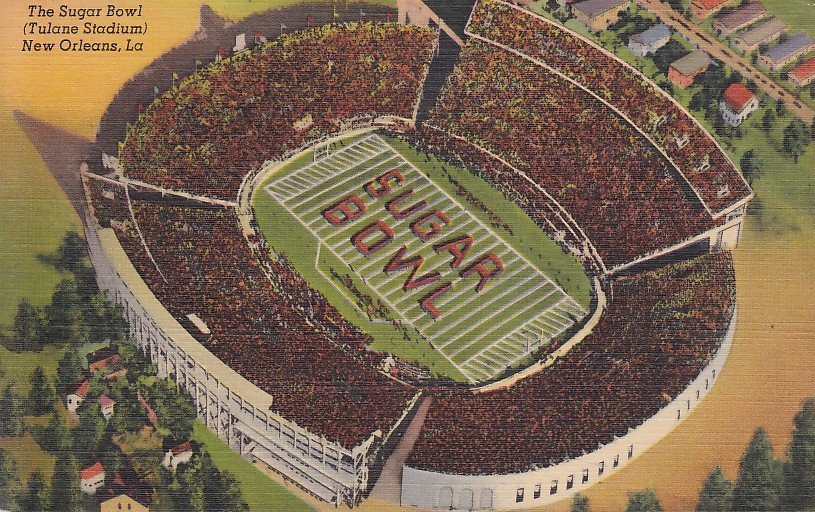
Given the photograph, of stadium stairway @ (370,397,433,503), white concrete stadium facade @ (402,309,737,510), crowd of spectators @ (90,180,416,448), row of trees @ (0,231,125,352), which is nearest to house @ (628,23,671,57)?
white concrete stadium facade @ (402,309,737,510)

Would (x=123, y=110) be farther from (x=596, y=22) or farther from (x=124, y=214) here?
(x=596, y=22)

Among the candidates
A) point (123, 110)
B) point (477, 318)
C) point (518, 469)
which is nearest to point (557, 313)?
point (477, 318)

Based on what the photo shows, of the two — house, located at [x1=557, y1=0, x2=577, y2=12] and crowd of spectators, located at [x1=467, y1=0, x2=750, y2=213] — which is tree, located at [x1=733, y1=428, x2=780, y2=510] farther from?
house, located at [x1=557, y1=0, x2=577, y2=12]

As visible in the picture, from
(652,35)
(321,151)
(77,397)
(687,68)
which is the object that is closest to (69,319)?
(77,397)

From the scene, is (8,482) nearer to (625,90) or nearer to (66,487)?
(66,487)

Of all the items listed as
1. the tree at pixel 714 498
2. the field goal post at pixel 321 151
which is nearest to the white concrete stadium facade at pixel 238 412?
the field goal post at pixel 321 151
